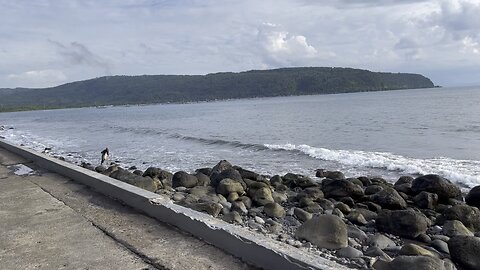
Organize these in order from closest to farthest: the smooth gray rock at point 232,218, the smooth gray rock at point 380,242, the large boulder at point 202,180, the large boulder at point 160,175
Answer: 1. the smooth gray rock at point 380,242
2. the smooth gray rock at point 232,218
3. the large boulder at point 202,180
4. the large boulder at point 160,175

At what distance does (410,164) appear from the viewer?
52.9 feet

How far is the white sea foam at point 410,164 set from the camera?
13.5m

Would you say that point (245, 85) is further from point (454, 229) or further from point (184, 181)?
point (454, 229)

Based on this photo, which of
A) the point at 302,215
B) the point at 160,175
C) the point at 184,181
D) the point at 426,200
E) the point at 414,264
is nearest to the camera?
the point at 414,264

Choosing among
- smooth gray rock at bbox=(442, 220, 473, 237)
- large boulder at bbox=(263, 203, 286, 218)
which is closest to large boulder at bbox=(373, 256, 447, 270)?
smooth gray rock at bbox=(442, 220, 473, 237)

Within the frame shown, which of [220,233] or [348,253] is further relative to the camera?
[348,253]

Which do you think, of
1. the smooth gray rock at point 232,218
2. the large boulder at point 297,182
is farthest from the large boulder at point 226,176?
A: the smooth gray rock at point 232,218

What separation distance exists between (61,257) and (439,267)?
3.87m

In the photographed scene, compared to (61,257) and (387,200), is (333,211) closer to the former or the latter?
(387,200)

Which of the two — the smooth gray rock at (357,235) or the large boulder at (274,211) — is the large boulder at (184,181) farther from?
the smooth gray rock at (357,235)

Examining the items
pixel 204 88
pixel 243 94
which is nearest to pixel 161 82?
pixel 204 88

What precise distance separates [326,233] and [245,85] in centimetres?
15854

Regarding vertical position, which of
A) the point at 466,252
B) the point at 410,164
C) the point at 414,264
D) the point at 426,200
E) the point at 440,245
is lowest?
the point at 410,164

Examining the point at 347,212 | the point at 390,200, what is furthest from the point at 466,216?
the point at 347,212
